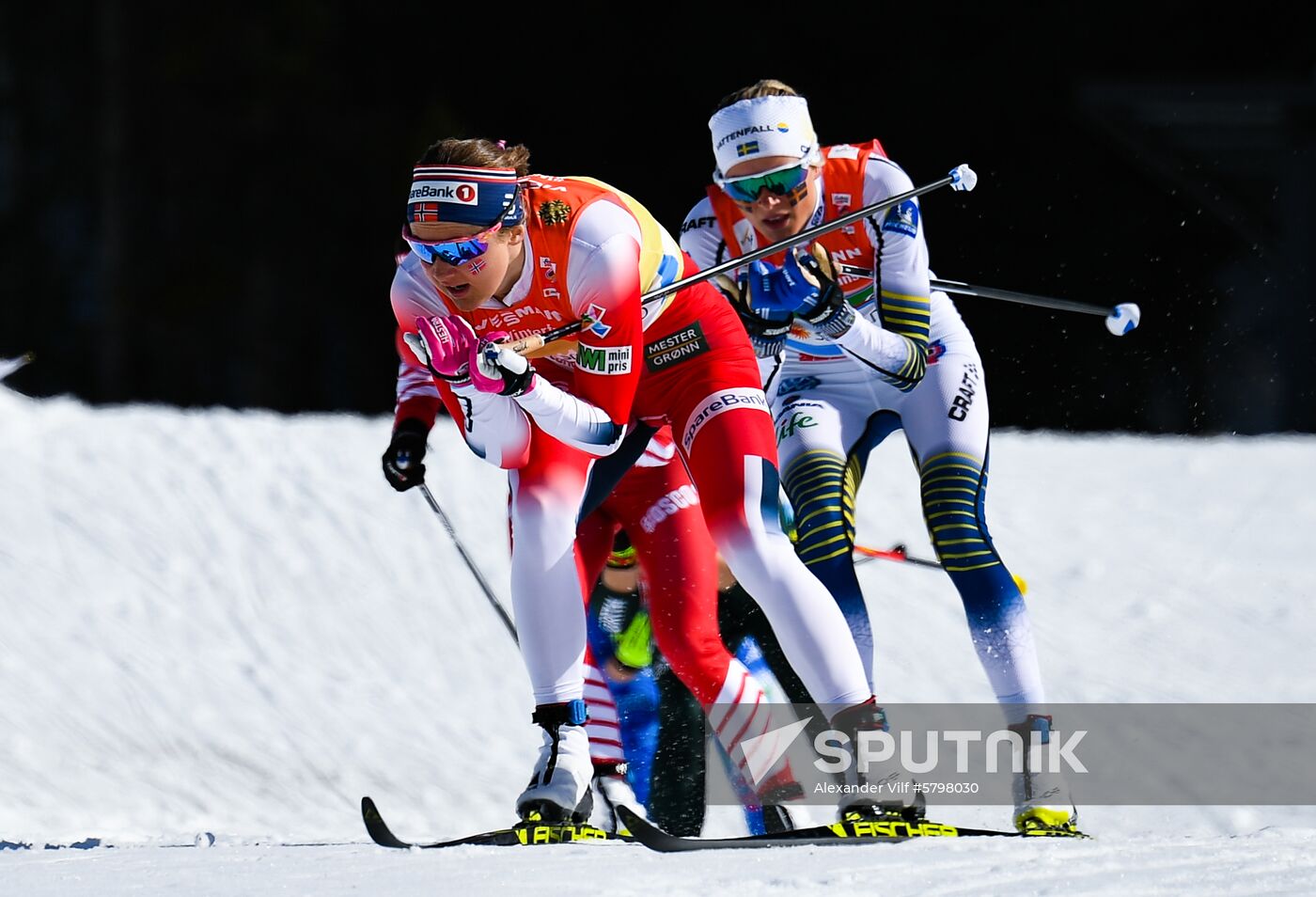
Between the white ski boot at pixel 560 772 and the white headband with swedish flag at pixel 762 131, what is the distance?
138 centimetres

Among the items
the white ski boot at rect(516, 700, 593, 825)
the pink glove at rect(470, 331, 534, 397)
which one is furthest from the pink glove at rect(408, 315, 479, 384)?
the white ski boot at rect(516, 700, 593, 825)

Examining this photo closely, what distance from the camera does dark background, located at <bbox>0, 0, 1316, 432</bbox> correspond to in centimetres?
1521

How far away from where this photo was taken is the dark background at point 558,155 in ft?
49.9

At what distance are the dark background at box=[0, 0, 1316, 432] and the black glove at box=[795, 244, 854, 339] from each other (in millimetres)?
10087

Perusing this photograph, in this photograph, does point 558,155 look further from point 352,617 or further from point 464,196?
point 464,196

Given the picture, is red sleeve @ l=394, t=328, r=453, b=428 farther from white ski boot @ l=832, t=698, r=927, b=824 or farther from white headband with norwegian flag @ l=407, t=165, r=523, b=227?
white ski boot @ l=832, t=698, r=927, b=824

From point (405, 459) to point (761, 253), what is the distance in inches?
37.5

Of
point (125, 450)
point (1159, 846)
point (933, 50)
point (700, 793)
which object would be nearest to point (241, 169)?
point (933, 50)

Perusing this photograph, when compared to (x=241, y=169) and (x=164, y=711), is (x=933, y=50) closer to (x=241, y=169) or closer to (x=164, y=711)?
(x=241, y=169)

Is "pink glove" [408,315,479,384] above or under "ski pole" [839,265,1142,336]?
under

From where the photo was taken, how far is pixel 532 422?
4328 millimetres

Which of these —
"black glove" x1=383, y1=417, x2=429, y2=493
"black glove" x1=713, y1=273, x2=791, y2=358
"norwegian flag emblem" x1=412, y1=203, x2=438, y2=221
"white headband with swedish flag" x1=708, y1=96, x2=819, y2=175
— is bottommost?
"black glove" x1=383, y1=417, x2=429, y2=493

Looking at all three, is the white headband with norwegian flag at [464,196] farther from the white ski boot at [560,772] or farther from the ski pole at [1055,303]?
the ski pole at [1055,303]

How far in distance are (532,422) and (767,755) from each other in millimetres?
953
